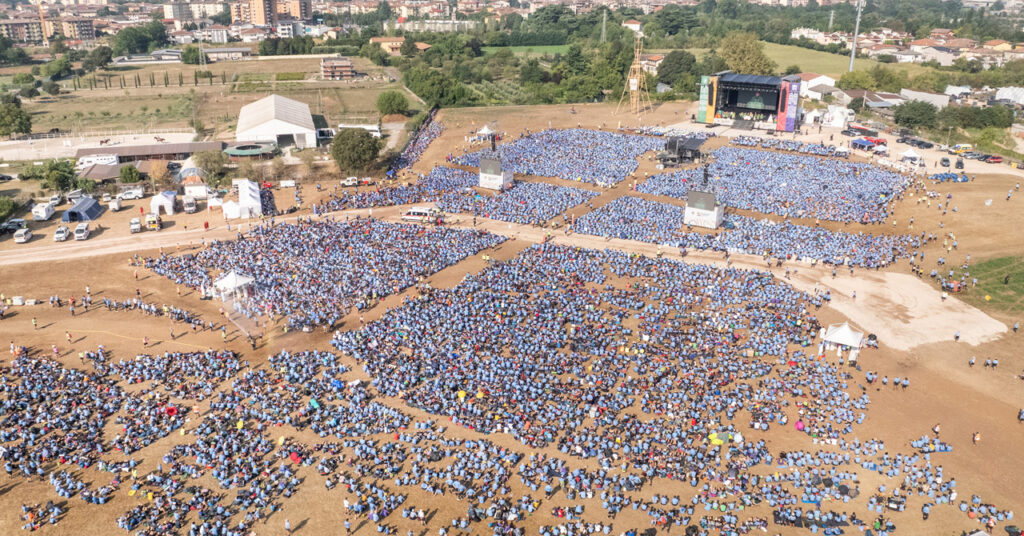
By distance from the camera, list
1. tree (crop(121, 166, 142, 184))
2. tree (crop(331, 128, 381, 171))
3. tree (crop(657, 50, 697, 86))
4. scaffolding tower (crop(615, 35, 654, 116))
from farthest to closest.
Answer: tree (crop(657, 50, 697, 86))
scaffolding tower (crop(615, 35, 654, 116))
tree (crop(331, 128, 381, 171))
tree (crop(121, 166, 142, 184))

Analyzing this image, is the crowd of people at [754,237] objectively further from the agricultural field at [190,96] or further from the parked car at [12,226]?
the agricultural field at [190,96]

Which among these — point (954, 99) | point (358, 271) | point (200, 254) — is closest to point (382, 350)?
point (358, 271)

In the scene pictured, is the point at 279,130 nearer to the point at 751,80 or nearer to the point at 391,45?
the point at 751,80

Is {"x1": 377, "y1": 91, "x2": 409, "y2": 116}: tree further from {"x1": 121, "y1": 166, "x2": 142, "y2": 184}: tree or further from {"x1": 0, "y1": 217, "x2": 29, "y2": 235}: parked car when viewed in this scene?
{"x1": 0, "y1": 217, "x2": 29, "y2": 235}: parked car

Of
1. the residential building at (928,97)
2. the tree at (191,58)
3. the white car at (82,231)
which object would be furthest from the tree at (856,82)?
the tree at (191,58)

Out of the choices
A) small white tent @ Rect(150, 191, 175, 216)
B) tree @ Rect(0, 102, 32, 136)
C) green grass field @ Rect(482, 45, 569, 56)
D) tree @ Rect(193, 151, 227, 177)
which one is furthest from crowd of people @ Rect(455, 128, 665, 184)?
green grass field @ Rect(482, 45, 569, 56)
